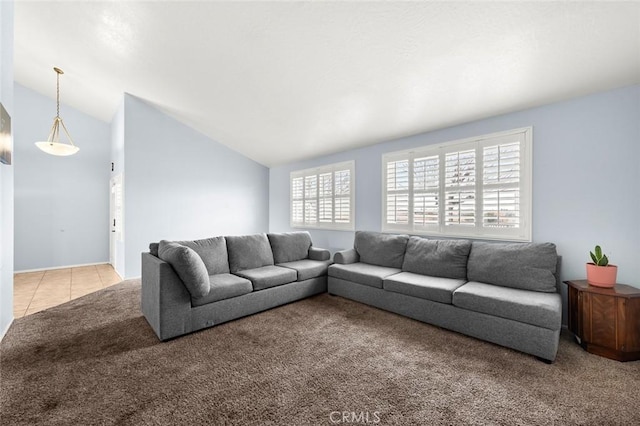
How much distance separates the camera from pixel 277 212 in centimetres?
684

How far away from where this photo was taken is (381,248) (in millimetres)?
3961

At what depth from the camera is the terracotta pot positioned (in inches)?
91.3

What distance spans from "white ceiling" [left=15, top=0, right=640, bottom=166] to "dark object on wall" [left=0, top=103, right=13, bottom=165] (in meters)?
1.43

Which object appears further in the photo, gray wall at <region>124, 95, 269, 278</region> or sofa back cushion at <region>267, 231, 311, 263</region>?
gray wall at <region>124, 95, 269, 278</region>

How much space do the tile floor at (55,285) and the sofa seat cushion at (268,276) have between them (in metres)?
2.65

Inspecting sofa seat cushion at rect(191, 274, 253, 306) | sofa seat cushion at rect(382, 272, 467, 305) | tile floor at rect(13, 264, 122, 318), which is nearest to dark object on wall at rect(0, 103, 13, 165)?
tile floor at rect(13, 264, 122, 318)

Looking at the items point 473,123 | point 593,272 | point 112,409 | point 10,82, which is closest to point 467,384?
point 593,272

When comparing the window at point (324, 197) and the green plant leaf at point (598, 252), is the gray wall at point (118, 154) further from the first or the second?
the green plant leaf at point (598, 252)

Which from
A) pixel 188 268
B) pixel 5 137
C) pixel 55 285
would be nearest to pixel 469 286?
pixel 188 268

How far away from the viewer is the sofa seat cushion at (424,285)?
2.80m

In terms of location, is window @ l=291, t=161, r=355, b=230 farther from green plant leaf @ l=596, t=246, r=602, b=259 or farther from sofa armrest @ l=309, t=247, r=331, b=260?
green plant leaf @ l=596, t=246, r=602, b=259

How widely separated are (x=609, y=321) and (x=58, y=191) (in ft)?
29.1

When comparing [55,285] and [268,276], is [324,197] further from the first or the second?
[55,285]

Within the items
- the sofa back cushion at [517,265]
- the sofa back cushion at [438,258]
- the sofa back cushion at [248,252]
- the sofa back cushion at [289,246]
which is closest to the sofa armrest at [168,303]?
the sofa back cushion at [248,252]
